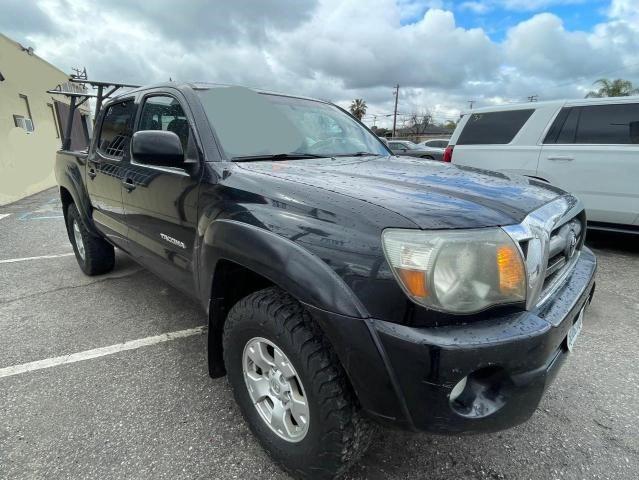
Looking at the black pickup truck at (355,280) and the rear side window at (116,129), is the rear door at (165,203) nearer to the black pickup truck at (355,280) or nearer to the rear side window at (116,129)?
the black pickup truck at (355,280)

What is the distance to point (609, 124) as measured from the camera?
4.81 meters

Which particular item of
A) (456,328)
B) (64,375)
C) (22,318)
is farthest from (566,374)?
(22,318)

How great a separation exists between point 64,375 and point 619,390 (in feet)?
11.1

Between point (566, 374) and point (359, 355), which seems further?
point (566, 374)

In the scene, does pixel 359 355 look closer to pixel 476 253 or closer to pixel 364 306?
pixel 364 306

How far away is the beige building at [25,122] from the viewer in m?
10.1

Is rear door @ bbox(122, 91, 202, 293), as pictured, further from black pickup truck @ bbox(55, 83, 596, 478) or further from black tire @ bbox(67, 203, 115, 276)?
black tire @ bbox(67, 203, 115, 276)

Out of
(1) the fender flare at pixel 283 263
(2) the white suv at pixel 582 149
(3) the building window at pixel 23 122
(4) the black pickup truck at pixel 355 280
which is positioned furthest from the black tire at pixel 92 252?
(3) the building window at pixel 23 122

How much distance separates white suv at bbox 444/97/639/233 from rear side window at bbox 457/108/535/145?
0.01 m

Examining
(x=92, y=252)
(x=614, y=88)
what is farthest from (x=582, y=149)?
(x=614, y=88)

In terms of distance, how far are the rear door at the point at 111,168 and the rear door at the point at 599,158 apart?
4.86 metres

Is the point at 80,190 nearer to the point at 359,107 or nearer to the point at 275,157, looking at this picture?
the point at 275,157

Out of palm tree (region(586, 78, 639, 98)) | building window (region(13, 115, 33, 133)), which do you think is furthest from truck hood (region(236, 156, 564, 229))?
palm tree (region(586, 78, 639, 98))

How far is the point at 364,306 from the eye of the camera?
4.37 ft
